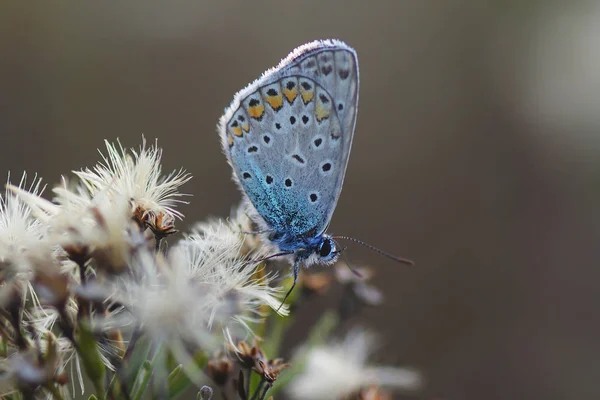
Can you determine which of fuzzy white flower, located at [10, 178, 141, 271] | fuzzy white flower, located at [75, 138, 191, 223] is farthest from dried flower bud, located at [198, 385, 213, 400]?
fuzzy white flower, located at [75, 138, 191, 223]

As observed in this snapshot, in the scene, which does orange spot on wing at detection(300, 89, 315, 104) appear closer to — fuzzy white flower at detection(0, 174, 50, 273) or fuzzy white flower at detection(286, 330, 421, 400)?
fuzzy white flower at detection(286, 330, 421, 400)

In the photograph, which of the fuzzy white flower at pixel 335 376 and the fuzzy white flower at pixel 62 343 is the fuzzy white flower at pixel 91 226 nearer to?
the fuzzy white flower at pixel 62 343

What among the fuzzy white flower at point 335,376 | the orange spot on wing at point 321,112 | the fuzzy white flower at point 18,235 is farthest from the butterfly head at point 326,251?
the fuzzy white flower at point 18,235

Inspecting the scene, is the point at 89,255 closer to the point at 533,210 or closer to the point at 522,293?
the point at 522,293

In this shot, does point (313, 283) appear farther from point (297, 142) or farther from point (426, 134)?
point (426, 134)

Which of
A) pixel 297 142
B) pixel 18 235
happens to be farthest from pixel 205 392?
pixel 297 142
